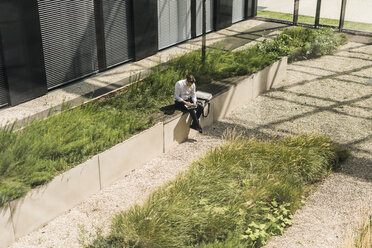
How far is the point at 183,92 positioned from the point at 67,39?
Result: 3.63 metres

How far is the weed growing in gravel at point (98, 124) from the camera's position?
7180 millimetres

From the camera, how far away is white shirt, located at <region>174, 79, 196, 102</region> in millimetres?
9758

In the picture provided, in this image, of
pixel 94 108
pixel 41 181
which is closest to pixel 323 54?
pixel 94 108

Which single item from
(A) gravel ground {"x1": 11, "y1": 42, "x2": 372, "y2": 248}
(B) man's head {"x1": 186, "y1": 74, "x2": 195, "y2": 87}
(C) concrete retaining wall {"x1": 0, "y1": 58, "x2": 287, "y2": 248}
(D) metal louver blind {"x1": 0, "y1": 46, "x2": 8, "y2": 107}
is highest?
(B) man's head {"x1": 186, "y1": 74, "x2": 195, "y2": 87}

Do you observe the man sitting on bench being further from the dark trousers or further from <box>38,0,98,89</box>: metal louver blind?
<box>38,0,98,89</box>: metal louver blind

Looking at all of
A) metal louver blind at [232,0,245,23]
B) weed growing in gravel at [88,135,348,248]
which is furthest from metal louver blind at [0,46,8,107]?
metal louver blind at [232,0,245,23]

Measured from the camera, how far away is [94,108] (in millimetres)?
9320

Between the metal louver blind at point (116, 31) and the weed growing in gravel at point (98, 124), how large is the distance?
79.6 inches

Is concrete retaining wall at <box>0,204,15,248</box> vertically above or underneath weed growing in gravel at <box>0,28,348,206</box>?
underneath

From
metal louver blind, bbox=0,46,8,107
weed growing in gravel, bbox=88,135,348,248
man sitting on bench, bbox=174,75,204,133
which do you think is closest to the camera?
weed growing in gravel, bbox=88,135,348,248

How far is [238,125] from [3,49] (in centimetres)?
502

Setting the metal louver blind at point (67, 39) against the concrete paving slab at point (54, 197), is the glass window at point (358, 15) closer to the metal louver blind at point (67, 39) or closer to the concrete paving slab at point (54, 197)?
the metal louver blind at point (67, 39)

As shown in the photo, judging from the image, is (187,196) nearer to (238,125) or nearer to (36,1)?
(238,125)

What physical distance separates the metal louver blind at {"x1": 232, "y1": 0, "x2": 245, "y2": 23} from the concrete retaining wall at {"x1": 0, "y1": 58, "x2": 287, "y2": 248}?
7.01 meters
